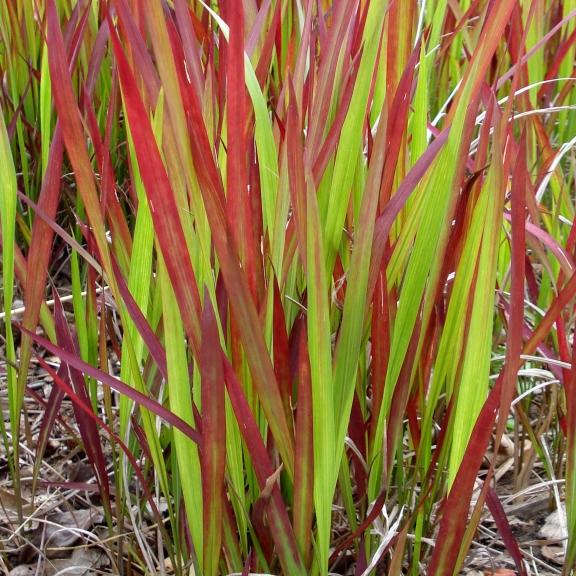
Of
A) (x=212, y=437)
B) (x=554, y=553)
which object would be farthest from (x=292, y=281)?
(x=554, y=553)

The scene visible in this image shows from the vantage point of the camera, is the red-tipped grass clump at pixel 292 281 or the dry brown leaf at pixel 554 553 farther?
the dry brown leaf at pixel 554 553

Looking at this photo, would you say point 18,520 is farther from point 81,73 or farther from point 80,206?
point 81,73

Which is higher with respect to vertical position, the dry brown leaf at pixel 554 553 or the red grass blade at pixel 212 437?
the red grass blade at pixel 212 437

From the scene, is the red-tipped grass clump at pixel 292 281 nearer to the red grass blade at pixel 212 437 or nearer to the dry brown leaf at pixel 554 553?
the red grass blade at pixel 212 437

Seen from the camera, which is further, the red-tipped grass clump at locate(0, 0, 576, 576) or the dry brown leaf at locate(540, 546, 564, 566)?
the dry brown leaf at locate(540, 546, 564, 566)

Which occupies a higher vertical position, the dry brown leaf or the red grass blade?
the red grass blade

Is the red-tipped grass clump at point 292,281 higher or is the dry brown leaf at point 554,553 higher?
the red-tipped grass clump at point 292,281

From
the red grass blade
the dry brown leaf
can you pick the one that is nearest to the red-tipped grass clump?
the red grass blade

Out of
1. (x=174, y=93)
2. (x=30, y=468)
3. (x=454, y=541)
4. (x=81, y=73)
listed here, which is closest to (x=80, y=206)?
(x=81, y=73)

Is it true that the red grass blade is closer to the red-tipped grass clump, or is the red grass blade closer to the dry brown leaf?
the red-tipped grass clump

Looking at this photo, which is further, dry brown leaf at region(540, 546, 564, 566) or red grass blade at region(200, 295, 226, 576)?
dry brown leaf at region(540, 546, 564, 566)

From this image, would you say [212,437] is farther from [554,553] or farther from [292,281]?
[554,553]

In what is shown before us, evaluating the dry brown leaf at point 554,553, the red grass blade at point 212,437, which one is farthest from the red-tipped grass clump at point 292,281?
the dry brown leaf at point 554,553
